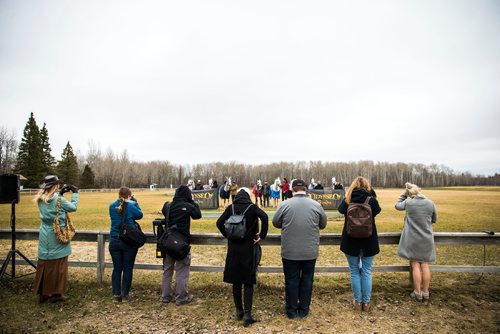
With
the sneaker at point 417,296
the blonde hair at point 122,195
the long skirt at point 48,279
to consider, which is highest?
the blonde hair at point 122,195

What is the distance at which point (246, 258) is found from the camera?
4.16m

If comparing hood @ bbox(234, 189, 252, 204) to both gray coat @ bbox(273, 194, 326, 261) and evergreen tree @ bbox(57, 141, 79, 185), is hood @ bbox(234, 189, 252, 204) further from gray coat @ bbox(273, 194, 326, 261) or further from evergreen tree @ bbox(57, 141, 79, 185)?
evergreen tree @ bbox(57, 141, 79, 185)

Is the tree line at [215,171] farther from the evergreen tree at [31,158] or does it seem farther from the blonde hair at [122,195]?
the blonde hair at [122,195]

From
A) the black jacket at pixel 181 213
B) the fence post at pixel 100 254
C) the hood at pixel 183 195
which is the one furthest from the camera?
the fence post at pixel 100 254

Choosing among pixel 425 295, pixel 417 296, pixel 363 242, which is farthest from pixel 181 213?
pixel 425 295

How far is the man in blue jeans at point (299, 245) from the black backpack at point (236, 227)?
0.54 m

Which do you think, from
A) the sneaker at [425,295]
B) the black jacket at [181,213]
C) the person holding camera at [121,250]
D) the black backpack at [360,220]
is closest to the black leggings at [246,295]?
the black jacket at [181,213]

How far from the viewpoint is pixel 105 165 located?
97.6 meters

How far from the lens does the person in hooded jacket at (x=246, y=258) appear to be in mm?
4133

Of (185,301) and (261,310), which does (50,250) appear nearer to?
(185,301)

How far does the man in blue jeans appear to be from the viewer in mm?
4246

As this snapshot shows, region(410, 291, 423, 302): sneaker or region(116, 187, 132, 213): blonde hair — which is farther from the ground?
region(116, 187, 132, 213): blonde hair

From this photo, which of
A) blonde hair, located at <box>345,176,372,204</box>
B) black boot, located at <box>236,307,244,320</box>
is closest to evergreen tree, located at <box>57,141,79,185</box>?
A: black boot, located at <box>236,307,244,320</box>

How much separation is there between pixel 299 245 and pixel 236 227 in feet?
3.30
